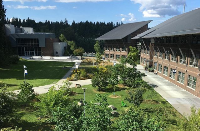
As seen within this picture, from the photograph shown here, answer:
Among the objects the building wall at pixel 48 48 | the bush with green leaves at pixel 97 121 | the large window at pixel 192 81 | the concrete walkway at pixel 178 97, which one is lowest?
the concrete walkway at pixel 178 97

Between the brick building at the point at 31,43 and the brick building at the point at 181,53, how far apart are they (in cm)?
4033

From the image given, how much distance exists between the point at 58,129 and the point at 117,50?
51.9 m

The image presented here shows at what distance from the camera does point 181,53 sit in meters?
26.4

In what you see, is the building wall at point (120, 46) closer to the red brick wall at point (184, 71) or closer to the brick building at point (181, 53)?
the brick building at point (181, 53)

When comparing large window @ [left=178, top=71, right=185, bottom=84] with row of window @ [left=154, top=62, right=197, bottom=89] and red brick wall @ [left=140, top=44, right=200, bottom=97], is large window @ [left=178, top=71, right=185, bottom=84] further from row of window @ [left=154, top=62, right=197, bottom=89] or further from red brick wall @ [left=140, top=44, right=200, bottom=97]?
red brick wall @ [left=140, top=44, right=200, bottom=97]

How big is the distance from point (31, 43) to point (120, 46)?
3349cm

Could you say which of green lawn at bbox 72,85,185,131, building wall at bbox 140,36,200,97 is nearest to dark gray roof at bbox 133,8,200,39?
building wall at bbox 140,36,200,97

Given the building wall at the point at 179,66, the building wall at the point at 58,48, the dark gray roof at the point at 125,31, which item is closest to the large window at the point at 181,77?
the building wall at the point at 179,66

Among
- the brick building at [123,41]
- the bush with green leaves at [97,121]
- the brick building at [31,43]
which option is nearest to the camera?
the bush with green leaves at [97,121]

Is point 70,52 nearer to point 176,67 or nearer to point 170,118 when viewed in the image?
point 176,67

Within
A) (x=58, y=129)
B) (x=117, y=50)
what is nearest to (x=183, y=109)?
(x=58, y=129)

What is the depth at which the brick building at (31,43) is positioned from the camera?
64.0m

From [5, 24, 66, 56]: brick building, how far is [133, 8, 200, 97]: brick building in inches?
1588

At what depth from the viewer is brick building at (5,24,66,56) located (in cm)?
6397
